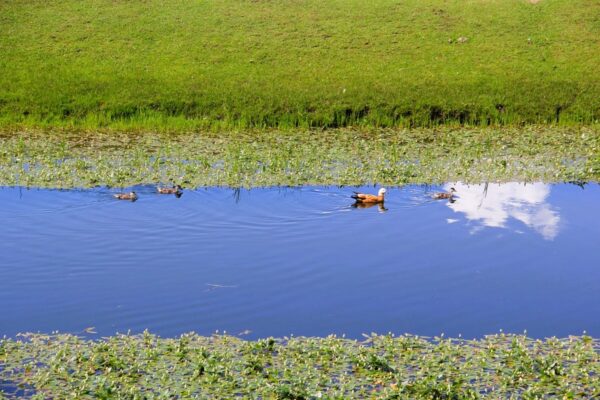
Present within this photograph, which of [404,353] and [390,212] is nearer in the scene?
[404,353]

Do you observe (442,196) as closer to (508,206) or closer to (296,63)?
(508,206)

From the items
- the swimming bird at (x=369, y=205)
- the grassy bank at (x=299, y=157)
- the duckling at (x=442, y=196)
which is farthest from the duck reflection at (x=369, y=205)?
the grassy bank at (x=299, y=157)

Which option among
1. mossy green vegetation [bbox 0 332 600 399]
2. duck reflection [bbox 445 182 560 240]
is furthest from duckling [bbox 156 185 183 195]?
mossy green vegetation [bbox 0 332 600 399]

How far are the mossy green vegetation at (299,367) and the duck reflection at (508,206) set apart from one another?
5.51 metres

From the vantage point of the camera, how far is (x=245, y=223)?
56.1 ft

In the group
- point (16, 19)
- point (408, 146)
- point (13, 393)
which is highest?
point (16, 19)

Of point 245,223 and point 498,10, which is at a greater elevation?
point 498,10

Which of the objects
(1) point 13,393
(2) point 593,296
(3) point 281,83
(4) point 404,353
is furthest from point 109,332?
(3) point 281,83

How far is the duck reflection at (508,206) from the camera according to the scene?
17234 millimetres

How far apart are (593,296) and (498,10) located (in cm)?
2276

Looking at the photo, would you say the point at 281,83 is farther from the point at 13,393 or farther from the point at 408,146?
the point at 13,393

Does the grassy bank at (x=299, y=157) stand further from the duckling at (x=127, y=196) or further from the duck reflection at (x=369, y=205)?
the duck reflection at (x=369, y=205)

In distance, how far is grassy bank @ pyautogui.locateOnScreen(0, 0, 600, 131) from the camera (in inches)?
1029

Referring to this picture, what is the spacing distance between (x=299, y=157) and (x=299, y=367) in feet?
37.0
